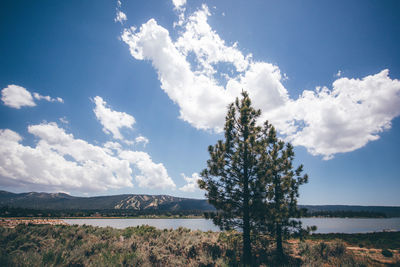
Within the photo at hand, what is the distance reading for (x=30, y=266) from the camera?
18.9 ft

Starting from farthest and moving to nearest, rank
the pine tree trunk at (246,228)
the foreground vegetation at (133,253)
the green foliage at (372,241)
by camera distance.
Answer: the green foliage at (372,241), the pine tree trunk at (246,228), the foreground vegetation at (133,253)

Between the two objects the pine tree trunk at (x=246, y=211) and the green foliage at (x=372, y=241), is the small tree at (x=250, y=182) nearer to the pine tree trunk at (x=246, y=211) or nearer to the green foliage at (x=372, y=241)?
the pine tree trunk at (x=246, y=211)

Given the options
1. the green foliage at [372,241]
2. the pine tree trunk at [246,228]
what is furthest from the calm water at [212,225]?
the pine tree trunk at [246,228]

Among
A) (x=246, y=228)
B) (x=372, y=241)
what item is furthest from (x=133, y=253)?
(x=372, y=241)

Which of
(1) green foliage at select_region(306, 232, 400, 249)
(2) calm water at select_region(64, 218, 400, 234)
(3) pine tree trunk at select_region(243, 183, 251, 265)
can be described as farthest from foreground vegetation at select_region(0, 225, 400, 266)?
(2) calm water at select_region(64, 218, 400, 234)

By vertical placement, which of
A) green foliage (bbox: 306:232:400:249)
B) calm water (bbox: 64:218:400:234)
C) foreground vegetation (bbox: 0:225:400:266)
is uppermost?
foreground vegetation (bbox: 0:225:400:266)

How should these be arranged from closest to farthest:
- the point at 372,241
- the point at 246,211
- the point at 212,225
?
1. the point at 246,211
2. the point at 372,241
3. the point at 212,225

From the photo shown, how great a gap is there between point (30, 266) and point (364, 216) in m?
233

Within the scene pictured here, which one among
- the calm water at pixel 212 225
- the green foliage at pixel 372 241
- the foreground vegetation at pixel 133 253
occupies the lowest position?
the calm water at pixel 212 225

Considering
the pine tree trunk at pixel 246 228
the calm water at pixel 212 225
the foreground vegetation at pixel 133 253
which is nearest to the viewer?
the foreground vegetation at pixel 133 253

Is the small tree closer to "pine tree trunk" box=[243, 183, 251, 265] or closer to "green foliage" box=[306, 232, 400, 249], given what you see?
"pine tree trunk" box=[243, 183, 251, 265]

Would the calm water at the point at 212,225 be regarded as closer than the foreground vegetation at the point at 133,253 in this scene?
No

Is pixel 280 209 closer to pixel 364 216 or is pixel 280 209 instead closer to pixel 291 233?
pixel 291 233

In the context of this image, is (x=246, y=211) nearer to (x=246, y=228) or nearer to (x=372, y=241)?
(x=246, y=228)
